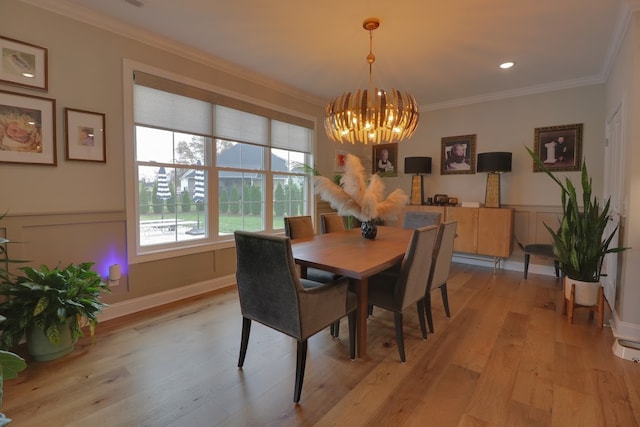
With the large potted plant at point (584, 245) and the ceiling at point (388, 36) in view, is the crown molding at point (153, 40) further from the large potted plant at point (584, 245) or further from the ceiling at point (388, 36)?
the large potted plant at point (584, 245)

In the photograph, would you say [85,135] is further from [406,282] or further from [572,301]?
[572,301]

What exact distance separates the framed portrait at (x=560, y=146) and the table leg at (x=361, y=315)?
357 cm

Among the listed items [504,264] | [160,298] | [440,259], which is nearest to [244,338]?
[160,298]

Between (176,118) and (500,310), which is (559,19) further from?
(176,118)

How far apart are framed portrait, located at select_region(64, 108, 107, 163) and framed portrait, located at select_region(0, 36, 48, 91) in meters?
0.26

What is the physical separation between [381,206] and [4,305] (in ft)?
8.84

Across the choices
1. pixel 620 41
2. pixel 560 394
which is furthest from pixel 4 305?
pixel 620 41

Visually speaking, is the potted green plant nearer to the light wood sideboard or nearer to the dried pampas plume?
the dried pampas plume

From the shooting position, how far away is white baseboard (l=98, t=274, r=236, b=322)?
2.77 m

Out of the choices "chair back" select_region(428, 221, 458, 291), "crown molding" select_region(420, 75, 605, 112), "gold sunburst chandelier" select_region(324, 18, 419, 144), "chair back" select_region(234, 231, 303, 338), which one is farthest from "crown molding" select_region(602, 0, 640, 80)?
"chair back" select_region(234, 231, 303, 338)

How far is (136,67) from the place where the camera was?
2.84 metres

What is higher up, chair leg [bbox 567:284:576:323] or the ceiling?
the ceiling

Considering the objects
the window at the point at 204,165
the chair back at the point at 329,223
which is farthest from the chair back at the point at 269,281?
the window at the point at 204,165

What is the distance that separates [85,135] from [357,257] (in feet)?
7.83
